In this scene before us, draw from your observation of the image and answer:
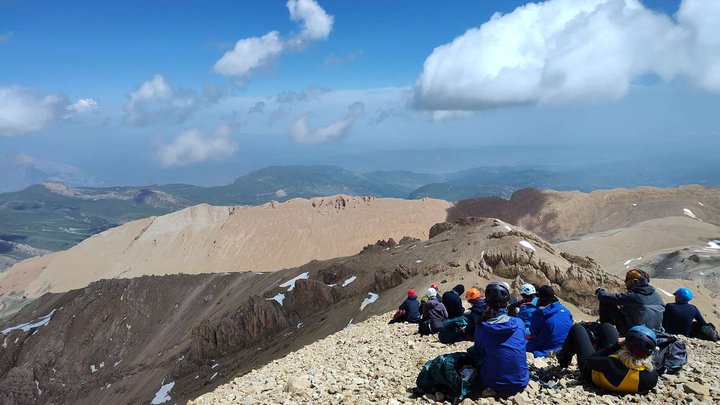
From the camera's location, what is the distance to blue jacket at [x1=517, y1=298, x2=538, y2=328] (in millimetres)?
11341

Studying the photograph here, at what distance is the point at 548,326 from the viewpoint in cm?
1032

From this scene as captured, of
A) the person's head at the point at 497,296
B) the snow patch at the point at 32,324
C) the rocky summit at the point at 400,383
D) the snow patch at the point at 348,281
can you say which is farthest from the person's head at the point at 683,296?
the snow patch at the point at 32,324

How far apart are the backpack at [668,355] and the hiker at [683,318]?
4.77 m

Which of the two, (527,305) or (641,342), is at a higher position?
Answer: (641,342)

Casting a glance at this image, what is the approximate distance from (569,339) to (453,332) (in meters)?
4.80

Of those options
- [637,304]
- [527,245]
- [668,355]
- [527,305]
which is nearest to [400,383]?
[527,305]

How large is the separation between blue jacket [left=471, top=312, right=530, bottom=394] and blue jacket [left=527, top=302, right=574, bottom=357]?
2436 millimetres

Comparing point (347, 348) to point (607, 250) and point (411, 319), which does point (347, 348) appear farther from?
point (607, 250)

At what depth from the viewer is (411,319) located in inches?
690

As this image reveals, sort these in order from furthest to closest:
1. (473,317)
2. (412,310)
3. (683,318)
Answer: (412,310) < (473,317) < (683,318)

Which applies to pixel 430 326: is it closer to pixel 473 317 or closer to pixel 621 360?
pixel 473 317

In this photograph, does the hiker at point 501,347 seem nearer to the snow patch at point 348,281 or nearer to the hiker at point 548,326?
the hiker at point 548,326

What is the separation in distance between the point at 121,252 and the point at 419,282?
255ft

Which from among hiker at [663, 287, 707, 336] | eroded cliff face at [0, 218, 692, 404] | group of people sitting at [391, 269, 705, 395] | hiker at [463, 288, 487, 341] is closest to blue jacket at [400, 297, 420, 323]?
hiker at [463, 288, 487, 341]
